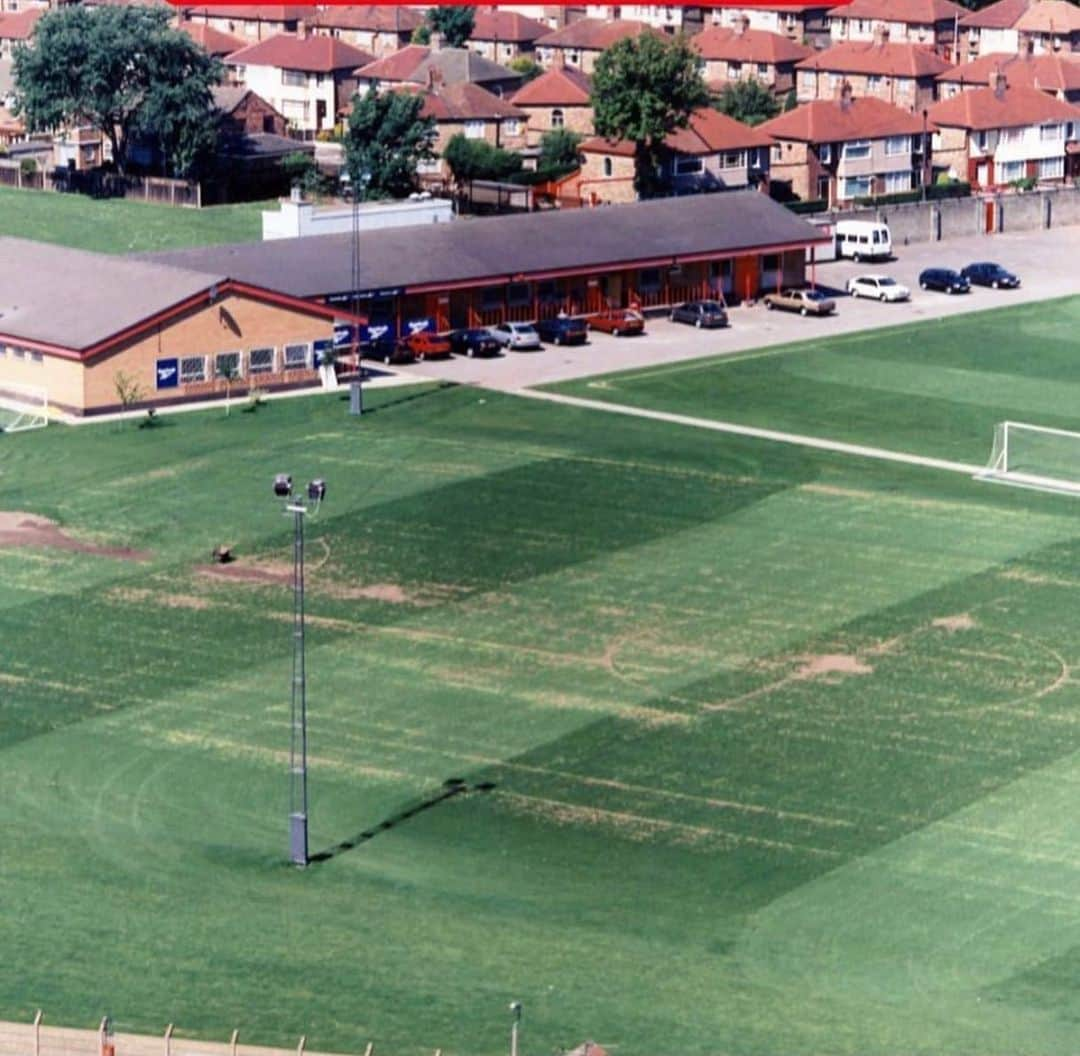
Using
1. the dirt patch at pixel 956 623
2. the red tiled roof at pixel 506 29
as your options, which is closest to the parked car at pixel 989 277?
the dirt patch at pixel 956 623

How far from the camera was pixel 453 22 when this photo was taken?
193000 millimetres

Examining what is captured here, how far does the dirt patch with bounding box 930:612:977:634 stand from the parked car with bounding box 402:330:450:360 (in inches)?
1460

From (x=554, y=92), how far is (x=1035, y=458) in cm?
6903

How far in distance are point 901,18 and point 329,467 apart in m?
104

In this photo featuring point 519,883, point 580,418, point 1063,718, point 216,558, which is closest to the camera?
point 519,883

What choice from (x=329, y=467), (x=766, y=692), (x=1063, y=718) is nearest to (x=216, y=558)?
(x=329, y=467)

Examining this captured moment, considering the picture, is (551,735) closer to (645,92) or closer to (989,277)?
(989,277)

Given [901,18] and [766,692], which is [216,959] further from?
[901,18]

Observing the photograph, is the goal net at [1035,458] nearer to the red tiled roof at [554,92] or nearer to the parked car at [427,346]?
the parked car at [427,346]

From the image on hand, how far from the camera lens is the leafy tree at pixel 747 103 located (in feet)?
555

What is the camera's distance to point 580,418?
10662 centimetres

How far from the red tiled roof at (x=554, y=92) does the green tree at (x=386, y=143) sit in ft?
67.8

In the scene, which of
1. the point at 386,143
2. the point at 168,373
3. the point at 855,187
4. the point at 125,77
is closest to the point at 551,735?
the point at 168,373

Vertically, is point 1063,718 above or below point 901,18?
below
